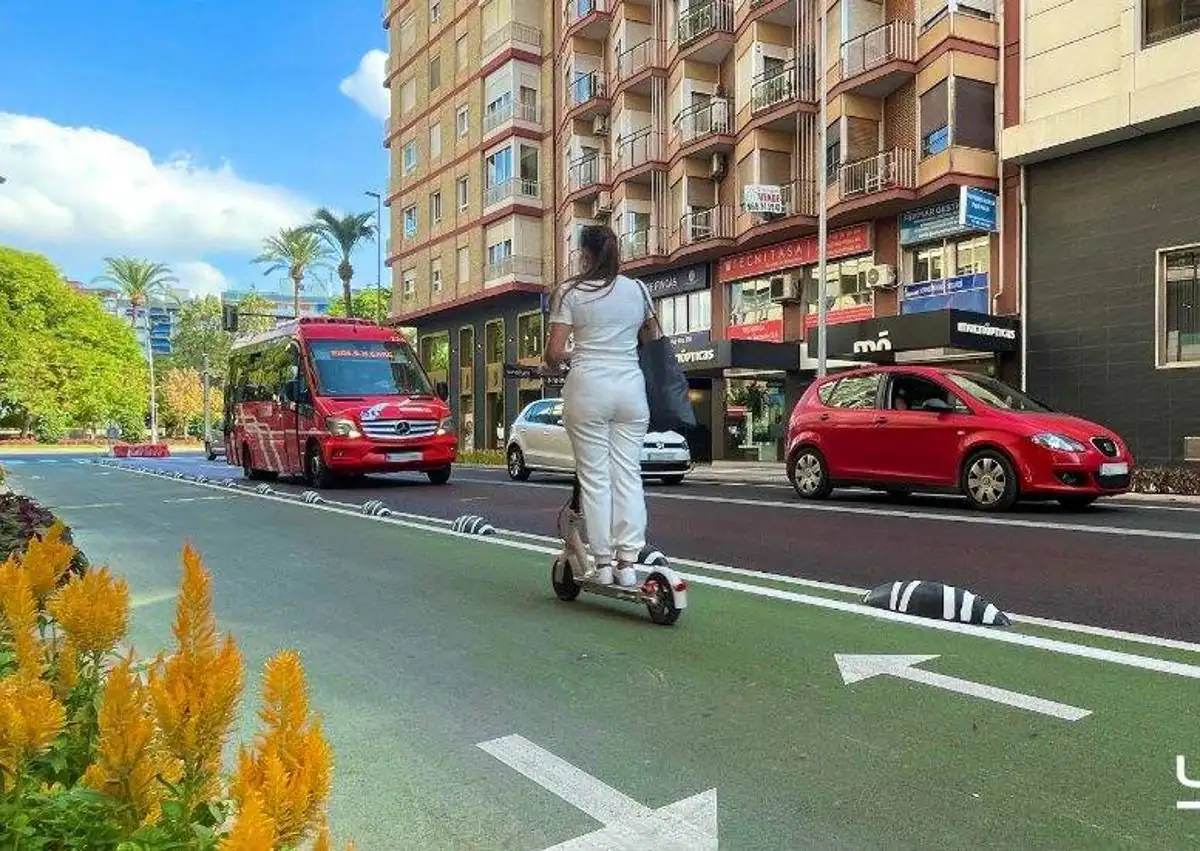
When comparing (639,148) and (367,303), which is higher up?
(367,303)

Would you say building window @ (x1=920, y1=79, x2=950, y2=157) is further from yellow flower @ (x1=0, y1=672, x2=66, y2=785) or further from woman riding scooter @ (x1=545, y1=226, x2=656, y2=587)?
yellow flower @ (x1=0, y1=672, x2=66, y2=785)

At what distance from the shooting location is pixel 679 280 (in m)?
30.9

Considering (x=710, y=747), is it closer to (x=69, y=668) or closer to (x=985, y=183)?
(x=69, y=668)

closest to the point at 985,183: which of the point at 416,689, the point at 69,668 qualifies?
the point at 416,689

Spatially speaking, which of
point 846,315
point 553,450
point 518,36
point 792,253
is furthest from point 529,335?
point 553,450

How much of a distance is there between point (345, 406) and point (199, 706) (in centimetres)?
1444

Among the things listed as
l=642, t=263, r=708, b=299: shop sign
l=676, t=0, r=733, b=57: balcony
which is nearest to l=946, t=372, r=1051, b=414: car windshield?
l=642, t=263, r=708, b=299: shop sign

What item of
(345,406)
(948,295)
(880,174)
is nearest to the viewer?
(345,406)

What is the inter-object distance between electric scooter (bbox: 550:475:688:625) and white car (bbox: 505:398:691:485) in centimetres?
1053

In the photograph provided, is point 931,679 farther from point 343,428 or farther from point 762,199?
point 762,199

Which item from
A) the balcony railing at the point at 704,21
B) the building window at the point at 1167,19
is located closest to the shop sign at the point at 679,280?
the balcony railing at the point at 704,21

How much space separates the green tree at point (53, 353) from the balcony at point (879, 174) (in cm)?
5078

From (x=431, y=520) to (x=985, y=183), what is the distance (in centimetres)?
1634

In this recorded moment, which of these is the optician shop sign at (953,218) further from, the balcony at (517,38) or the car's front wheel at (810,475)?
the balcony at (517,38)
